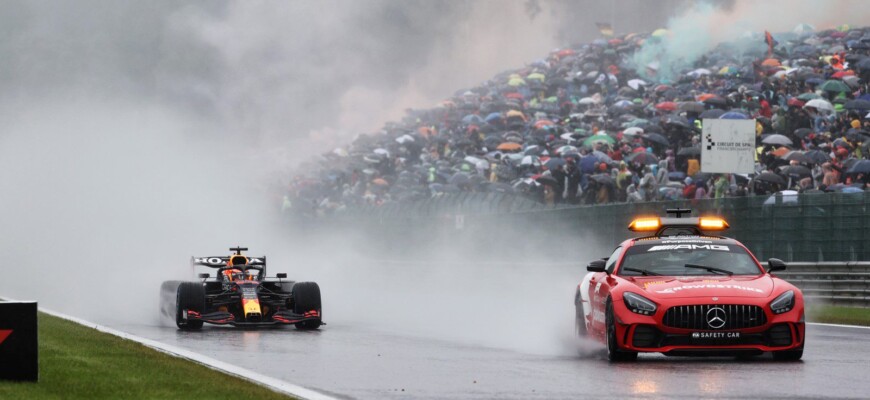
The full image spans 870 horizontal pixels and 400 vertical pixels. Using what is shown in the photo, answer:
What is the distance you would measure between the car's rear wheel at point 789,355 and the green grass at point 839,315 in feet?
29.9

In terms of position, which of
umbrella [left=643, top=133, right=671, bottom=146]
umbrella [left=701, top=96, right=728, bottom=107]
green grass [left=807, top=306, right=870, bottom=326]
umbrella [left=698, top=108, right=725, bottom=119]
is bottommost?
green grass [left=807, top=306, right=870, bottom=326]

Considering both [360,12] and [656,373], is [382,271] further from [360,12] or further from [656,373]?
[656,373]

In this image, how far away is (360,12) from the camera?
6419 centimetres

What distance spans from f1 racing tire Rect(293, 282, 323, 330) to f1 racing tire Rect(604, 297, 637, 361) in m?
7.26

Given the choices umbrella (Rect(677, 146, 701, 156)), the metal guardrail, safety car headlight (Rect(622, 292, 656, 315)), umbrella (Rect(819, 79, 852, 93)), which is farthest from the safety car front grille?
umbrella (Rect(819, 79, 852, 93))

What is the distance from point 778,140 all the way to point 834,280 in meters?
10.5

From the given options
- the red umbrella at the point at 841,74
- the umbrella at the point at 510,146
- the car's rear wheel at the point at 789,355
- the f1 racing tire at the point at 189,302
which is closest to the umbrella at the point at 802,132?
the red umbrella at the point at 841,74

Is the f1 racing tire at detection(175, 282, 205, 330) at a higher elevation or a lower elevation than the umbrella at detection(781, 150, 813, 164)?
lower

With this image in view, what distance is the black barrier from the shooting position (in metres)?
11.9

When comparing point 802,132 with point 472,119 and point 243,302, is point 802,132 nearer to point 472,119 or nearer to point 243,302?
point 243,302

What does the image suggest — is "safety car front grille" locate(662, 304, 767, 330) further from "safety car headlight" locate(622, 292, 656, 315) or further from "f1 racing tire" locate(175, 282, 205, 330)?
"f1 racing tire" locate(175, 282, 205, 330)

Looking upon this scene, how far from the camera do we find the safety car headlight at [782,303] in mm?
14734

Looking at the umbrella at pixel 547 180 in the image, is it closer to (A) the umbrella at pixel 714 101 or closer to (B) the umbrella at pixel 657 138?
(B) the umbrella at pixel 657 138

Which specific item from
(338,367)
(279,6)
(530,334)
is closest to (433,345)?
(530,334)
